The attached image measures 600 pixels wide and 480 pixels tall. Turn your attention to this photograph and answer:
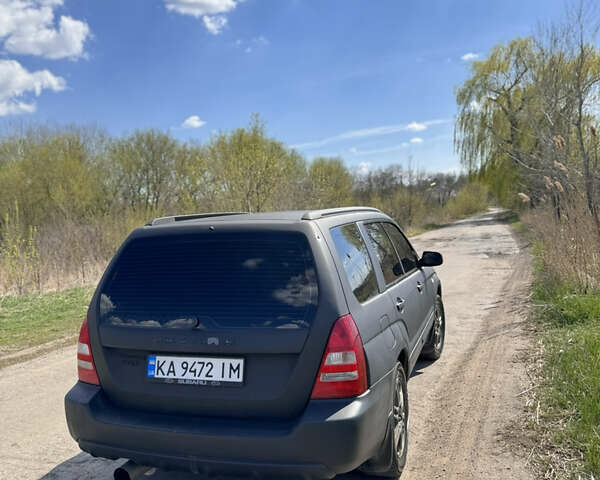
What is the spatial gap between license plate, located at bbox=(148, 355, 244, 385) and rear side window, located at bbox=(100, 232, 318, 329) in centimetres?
18

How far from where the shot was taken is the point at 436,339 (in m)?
5.51

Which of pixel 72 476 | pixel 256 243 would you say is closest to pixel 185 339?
pixel 256 243

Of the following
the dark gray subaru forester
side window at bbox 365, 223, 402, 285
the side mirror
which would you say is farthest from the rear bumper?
the side mirror

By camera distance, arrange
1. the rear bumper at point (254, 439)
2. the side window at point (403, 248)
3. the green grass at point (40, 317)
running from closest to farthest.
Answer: the rear bumper at point (254, 439), the side window at point (403, 248), the green grass at point (40, 317)

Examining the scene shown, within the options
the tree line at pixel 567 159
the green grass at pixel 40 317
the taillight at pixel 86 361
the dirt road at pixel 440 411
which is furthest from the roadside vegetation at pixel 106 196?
the tree line at pixel 567 159

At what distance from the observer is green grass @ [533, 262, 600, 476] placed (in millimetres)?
3361

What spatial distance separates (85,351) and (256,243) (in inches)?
47.6

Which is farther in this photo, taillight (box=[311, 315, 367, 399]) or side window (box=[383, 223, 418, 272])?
side window (box=[383, 223, 418, 272])

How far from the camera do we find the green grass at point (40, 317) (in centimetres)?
716

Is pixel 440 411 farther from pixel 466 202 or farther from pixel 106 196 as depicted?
pixel 466 202

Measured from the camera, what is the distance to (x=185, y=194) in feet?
66.3

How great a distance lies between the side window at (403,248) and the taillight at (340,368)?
1878 mm

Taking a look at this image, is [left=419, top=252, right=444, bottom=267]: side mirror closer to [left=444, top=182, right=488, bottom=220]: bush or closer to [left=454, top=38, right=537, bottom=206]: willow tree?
[left=454, top=38, right=537, bottom=206]: willow tree

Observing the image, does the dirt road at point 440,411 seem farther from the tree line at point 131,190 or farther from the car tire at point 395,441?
the tree line at point 131,190
